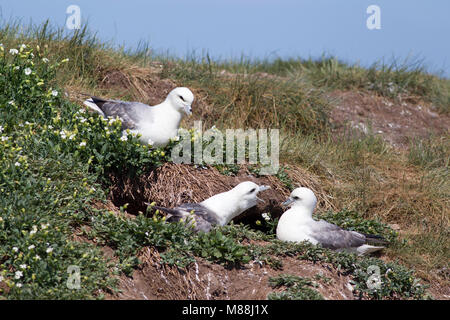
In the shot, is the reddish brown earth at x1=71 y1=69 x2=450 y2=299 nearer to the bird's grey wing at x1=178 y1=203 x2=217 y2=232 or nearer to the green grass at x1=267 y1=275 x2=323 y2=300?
the green grass at x1=267 y1=275 x2=323 y2=300

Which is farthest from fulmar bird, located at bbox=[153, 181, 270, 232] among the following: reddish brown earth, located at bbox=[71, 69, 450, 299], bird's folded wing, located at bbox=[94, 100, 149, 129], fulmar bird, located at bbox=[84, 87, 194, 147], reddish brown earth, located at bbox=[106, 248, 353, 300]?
bird's folded wing, located at bbox=[94, 100, 149, 129]

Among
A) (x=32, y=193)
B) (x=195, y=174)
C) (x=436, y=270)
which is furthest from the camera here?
(x=195, y=174)

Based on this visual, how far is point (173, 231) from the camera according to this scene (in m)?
5.34

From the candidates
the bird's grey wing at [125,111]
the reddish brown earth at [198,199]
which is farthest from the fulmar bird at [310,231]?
the bird's grey wing at [125,111]

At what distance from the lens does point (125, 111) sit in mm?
6648

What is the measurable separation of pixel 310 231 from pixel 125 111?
246cm

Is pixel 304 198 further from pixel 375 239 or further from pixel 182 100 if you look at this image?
pixel 182 100

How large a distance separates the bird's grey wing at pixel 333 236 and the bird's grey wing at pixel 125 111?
7.47 ft

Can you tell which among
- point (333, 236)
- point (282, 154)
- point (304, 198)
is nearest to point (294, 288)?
point (333, 236)

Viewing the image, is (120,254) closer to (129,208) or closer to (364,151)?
(129,208)

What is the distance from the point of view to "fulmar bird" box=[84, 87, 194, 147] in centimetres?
652

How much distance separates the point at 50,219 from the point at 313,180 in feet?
11.9

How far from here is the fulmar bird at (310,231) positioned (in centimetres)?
592

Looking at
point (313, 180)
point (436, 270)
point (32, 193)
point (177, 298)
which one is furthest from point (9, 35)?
point (436, 270)
